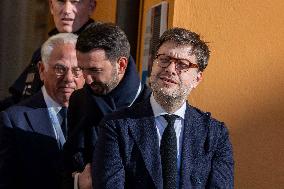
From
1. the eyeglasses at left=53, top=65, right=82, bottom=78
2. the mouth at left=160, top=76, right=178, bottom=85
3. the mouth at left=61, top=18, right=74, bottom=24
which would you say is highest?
the mouth at left=61, top=18, right=74, bottom=24

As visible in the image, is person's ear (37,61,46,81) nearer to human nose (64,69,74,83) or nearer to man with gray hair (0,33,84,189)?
man with gray hair (0,33,84,189)

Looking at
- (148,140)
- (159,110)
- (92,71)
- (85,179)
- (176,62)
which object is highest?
(176,62)

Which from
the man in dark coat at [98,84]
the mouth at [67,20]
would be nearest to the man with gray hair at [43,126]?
the man in dark coat at [98,84]

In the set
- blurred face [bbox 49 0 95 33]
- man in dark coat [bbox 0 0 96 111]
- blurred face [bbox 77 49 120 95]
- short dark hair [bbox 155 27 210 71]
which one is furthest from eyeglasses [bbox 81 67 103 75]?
blurred face [bbox 49 0 95 33]

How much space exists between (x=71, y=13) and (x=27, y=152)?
1.25m

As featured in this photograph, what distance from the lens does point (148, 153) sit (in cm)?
428

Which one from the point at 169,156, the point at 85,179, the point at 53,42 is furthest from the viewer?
the point at 53,42

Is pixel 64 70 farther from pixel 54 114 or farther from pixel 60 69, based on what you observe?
pixel 54 114

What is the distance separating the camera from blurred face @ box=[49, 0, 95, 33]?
19.5ft

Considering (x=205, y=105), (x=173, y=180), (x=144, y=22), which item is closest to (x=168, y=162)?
(x=173, y=180)

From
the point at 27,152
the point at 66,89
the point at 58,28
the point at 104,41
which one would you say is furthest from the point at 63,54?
the point at 58,28

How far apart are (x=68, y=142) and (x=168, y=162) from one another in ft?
2.35

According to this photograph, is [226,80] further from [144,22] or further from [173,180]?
[173,180]

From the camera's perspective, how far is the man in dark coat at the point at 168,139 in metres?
4.25
